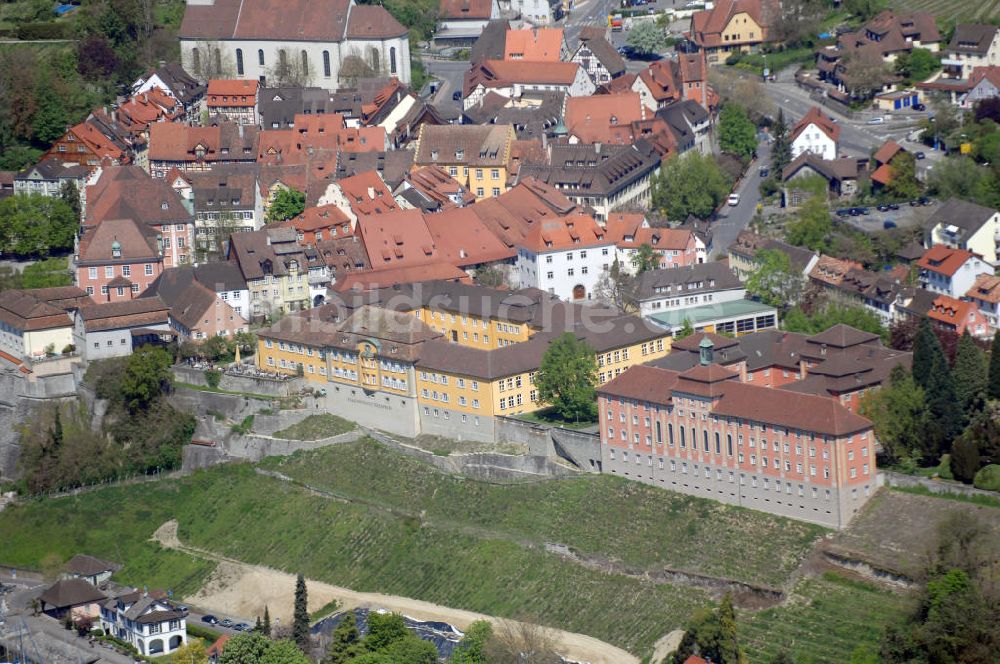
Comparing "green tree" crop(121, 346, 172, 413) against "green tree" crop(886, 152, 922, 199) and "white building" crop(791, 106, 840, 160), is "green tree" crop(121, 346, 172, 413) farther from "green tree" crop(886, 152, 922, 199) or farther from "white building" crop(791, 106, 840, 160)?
"green tree" crop(886, 152, 922, 199)

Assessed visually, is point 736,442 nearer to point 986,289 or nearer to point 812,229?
point 986,289

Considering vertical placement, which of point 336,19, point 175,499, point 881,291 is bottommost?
point 175,499

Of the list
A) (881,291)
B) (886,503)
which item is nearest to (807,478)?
(886,503)

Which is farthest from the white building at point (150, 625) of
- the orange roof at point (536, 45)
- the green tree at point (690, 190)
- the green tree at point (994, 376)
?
the orange roof at point (536, 45)

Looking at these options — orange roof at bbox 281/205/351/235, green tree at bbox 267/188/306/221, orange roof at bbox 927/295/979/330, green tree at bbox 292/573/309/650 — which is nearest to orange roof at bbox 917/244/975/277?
orange roof at bbox 927/295/979/330

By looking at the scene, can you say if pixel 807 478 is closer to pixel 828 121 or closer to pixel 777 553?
pixel 777 553
